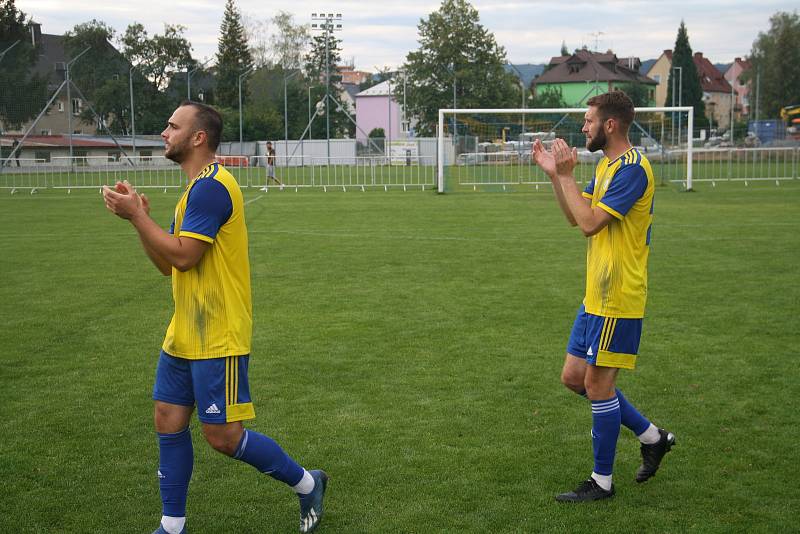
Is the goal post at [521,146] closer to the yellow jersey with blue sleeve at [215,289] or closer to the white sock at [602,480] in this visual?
the white sock at [602,480]

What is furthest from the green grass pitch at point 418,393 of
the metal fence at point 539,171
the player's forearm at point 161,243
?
the metal fence at point 539,171

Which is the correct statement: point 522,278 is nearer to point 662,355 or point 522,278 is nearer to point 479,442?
point 662,355

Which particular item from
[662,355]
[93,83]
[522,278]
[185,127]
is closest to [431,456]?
[185,127]

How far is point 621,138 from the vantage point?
4.82 meters

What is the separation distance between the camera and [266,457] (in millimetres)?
4320

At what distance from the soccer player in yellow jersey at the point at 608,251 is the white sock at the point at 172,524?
2.03 m

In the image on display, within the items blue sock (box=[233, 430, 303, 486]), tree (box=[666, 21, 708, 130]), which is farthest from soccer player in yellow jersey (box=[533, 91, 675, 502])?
tree (box=[666, 21, 708, 130])

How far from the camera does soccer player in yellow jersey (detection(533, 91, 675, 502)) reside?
182 inches

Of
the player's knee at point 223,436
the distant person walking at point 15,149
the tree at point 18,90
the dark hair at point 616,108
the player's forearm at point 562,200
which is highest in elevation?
the tree at point 18,90

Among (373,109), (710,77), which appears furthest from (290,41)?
(710,77)

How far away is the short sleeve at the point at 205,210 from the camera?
3.92 metres

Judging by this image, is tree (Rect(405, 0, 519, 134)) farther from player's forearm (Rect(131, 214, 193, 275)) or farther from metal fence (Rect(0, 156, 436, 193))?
player's forearm (Rect(131, 214, 193, 275))

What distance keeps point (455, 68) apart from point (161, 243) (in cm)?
6588

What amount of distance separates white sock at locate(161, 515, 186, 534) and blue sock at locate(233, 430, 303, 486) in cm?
41
